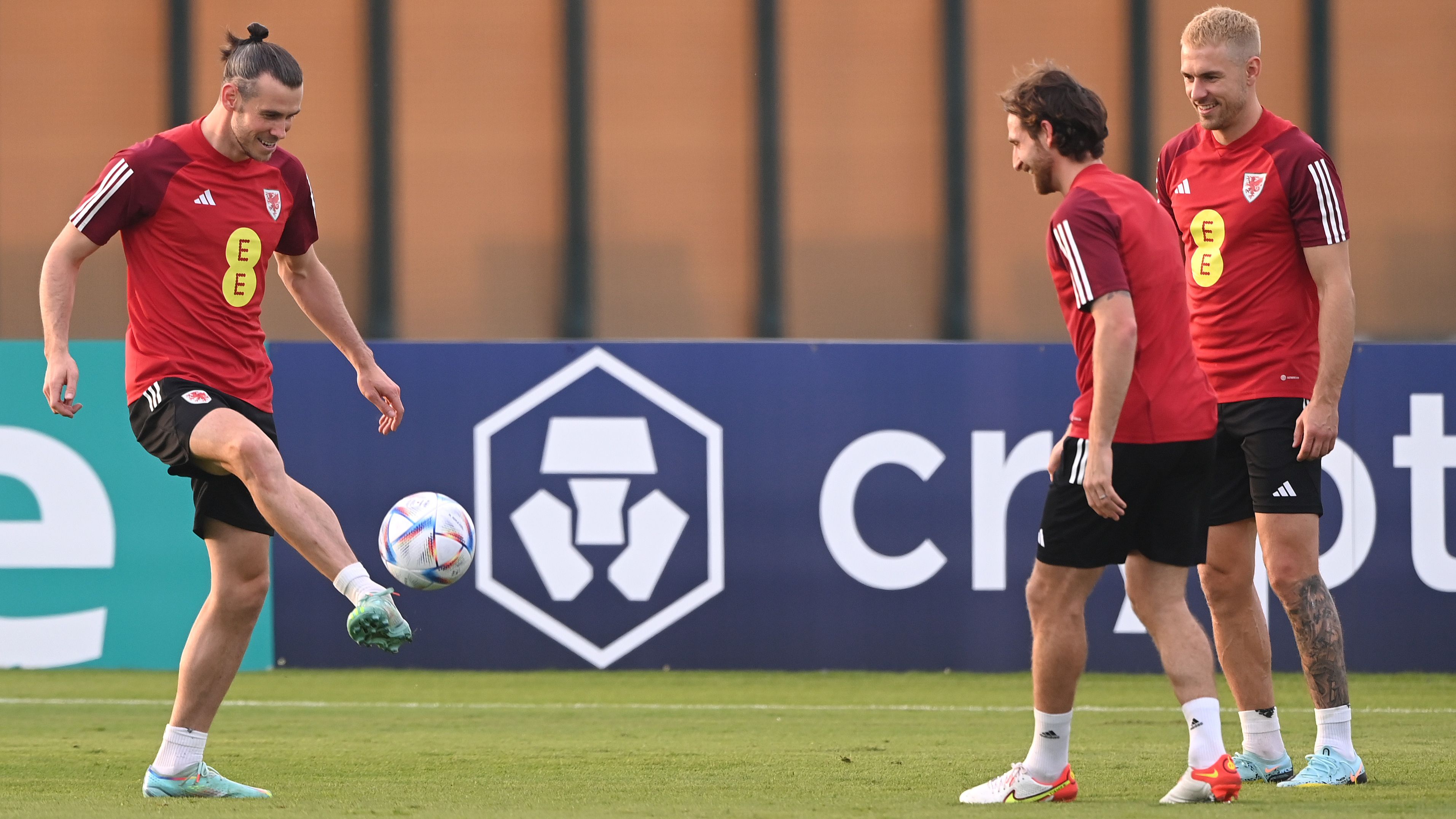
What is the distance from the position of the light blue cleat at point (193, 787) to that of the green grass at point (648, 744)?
0.31 ft

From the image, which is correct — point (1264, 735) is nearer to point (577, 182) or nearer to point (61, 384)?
point (61, 384)

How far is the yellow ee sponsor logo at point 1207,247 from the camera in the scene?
4.90m

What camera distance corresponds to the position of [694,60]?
8.86 meters

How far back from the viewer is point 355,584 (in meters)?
4.20

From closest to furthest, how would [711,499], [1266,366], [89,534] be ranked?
[1266,366] → [89,534] → [711,499]

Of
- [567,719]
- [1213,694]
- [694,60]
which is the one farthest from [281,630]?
[1213,694]

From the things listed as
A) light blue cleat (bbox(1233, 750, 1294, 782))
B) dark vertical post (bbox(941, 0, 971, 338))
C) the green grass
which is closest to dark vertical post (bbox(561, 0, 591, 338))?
dark vertical post (bbox(941, 0, 971, 338))

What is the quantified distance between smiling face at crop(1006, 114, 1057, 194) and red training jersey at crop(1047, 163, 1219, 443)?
0.28 feet

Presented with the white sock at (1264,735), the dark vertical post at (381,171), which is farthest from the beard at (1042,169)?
the dark vertical post at (381,171)

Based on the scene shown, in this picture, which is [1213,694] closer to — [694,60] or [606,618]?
[606,618]

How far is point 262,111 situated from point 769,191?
14.9 feet

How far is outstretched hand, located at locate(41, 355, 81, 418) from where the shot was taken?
4391 millimetres

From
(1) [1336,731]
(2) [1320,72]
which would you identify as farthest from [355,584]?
(2) [1320,72]

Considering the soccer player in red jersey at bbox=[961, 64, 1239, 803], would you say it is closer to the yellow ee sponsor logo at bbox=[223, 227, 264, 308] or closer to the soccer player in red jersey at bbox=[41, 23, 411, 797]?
the soccer player in red jersey at bbox=[41, 23, 411, 797]
